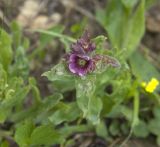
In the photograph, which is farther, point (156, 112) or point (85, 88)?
point (156, 112)

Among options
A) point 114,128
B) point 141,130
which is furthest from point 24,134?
point 141,130

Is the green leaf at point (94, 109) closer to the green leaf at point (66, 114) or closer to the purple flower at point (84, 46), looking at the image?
the green leaf at point (66, 114)

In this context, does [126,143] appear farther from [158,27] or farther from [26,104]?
[158,27]

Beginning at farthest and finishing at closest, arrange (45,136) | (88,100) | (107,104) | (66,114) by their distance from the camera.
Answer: (107,104) < (66,114) < (45,136) < (88,100)

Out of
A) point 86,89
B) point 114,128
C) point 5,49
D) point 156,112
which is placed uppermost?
point 86,89

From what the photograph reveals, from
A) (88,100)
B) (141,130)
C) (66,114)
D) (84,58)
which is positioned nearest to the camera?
(84,58)

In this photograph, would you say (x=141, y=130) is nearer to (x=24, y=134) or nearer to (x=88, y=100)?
(x=88, y=100)

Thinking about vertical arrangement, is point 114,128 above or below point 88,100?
below

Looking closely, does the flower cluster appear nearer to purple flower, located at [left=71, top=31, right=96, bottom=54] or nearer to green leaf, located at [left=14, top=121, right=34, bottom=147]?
purple flower, located at [left=71, top=31, right=96, bottom=54]
